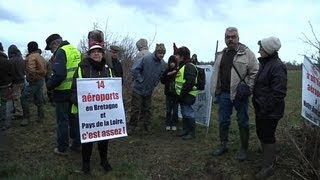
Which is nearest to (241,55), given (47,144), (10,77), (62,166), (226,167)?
(226,167)

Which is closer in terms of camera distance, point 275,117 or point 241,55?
point 275,117

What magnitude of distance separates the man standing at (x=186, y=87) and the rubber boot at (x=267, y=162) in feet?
9.22

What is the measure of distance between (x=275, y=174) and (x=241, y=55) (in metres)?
2.03

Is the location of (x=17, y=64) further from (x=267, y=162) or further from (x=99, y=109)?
(x=267, y=162)

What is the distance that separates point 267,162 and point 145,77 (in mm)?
3725

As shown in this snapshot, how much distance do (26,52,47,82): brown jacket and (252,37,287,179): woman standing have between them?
17.7 feet

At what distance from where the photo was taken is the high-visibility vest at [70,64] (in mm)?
9164

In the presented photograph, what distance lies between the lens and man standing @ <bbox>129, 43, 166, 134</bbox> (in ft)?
36.1

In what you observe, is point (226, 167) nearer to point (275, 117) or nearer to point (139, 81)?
point (275, 117)

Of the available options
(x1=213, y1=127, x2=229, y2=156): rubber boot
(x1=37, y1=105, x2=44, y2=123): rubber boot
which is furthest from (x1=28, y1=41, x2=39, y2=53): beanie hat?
(x1=213, y1=127, x2=229, y2=156): rubber boot

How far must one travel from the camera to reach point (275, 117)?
7930mm

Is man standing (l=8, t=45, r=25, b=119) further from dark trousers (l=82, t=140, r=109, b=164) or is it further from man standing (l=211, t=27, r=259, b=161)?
man standing (l=211, t=27, r=259, b=161)

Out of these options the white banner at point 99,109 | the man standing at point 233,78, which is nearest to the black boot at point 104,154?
the white banner at point 99,109

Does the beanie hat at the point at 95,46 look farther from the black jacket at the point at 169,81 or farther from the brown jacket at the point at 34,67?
the brown jacket at the point at 34,67
